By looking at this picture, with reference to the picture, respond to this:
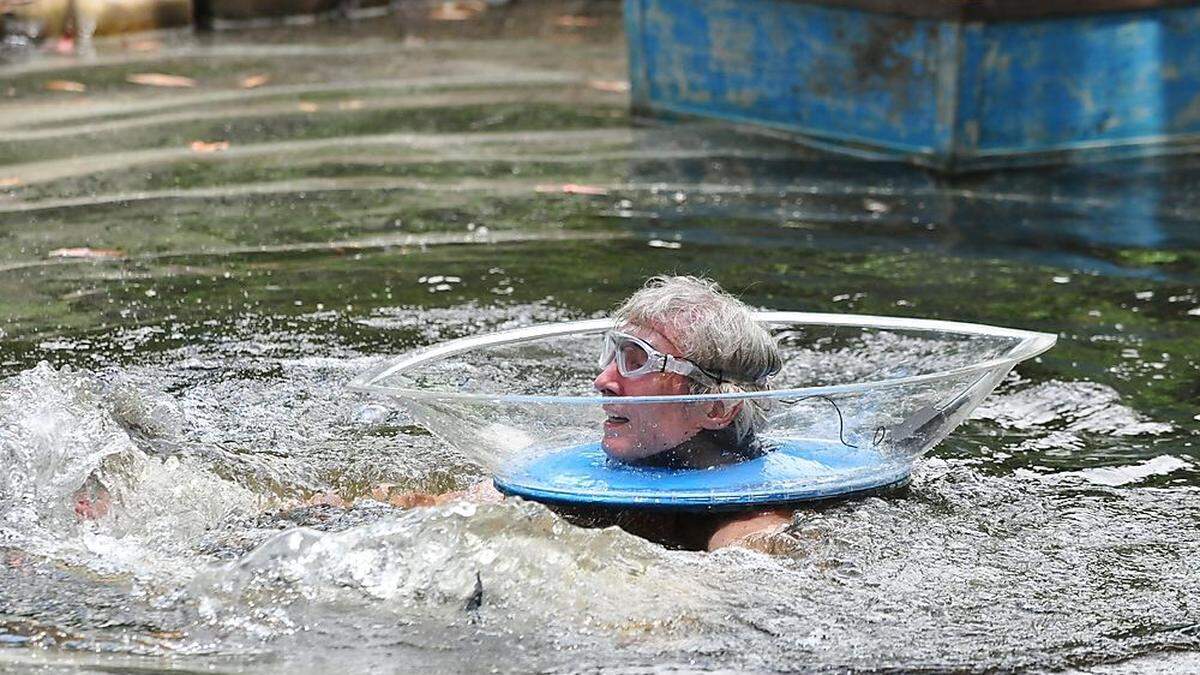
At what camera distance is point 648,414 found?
14.2ft

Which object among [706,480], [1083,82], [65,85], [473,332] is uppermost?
[1083,82]

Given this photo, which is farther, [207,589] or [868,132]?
[868,132]

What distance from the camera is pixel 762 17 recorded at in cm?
983

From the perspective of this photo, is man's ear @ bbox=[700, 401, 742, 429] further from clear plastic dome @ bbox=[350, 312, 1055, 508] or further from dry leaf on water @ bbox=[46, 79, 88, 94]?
dry leaf on water @ bbox=[46, 79, 88, 94]

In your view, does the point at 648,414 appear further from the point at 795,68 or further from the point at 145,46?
the point at 145,46

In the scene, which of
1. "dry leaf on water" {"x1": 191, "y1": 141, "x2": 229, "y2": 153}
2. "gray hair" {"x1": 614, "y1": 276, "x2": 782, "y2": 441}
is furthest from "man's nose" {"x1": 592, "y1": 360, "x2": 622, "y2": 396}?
"dry leaf on water" {"x1": 191, "y1": 141, "x2": 229, "y2": 153}

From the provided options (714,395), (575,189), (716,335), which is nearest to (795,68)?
(575,189)

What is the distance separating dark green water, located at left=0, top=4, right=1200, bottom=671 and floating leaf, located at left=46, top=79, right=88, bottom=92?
155mm

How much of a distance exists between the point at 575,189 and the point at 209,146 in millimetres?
2028

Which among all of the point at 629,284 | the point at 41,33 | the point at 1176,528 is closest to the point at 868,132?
the point at 629,284

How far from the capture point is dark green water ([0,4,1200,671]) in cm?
398

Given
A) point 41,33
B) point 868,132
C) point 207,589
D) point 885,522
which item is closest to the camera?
point 207,589

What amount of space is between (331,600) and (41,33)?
9.32 meters

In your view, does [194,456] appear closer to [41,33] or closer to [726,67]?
[726,67]
